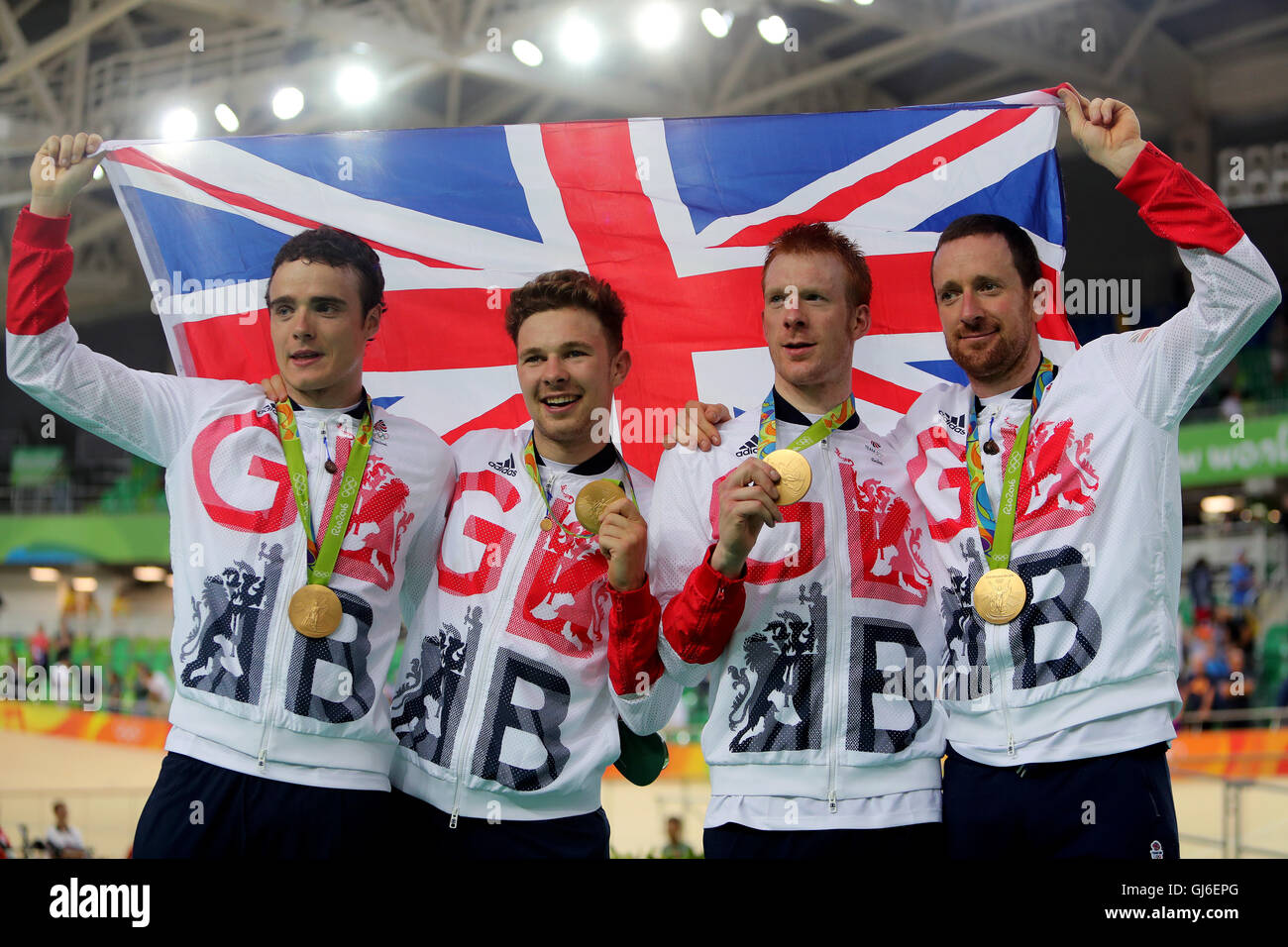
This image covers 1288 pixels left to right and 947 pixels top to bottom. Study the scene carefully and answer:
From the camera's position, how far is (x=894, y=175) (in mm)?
3598

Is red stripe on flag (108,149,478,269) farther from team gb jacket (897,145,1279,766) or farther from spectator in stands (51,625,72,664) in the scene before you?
spectator in stands (51,625,72,664)

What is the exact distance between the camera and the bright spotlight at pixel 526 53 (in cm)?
1068

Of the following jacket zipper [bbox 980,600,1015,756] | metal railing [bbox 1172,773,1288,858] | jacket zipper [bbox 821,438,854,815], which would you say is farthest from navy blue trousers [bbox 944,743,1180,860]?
metal railing [bbox 1172,773,1288,858]

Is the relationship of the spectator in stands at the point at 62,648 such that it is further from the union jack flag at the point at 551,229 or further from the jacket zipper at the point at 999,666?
the jacket zipper at the point at 999,666

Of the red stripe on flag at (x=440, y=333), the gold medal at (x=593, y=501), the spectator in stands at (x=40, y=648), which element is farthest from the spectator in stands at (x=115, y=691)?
the gold medal at (x=593, y=501)

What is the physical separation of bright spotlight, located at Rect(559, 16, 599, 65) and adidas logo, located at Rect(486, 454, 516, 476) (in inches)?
335

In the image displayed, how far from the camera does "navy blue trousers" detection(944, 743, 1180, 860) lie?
2740mm

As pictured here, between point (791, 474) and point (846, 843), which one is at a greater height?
point (791, 474)

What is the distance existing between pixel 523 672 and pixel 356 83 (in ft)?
27.6

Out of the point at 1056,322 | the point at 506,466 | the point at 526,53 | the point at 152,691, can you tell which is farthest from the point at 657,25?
the point at 152,691

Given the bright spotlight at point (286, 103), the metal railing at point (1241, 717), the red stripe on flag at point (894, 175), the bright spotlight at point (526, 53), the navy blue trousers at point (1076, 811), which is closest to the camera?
the navy blue trousers at point (1076, 811)

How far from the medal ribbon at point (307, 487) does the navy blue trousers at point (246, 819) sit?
52 centimetres

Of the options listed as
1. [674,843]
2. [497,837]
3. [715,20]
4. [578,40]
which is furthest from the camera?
[578,40]

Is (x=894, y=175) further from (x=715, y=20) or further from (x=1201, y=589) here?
Answer: (x=1201, y=589)
